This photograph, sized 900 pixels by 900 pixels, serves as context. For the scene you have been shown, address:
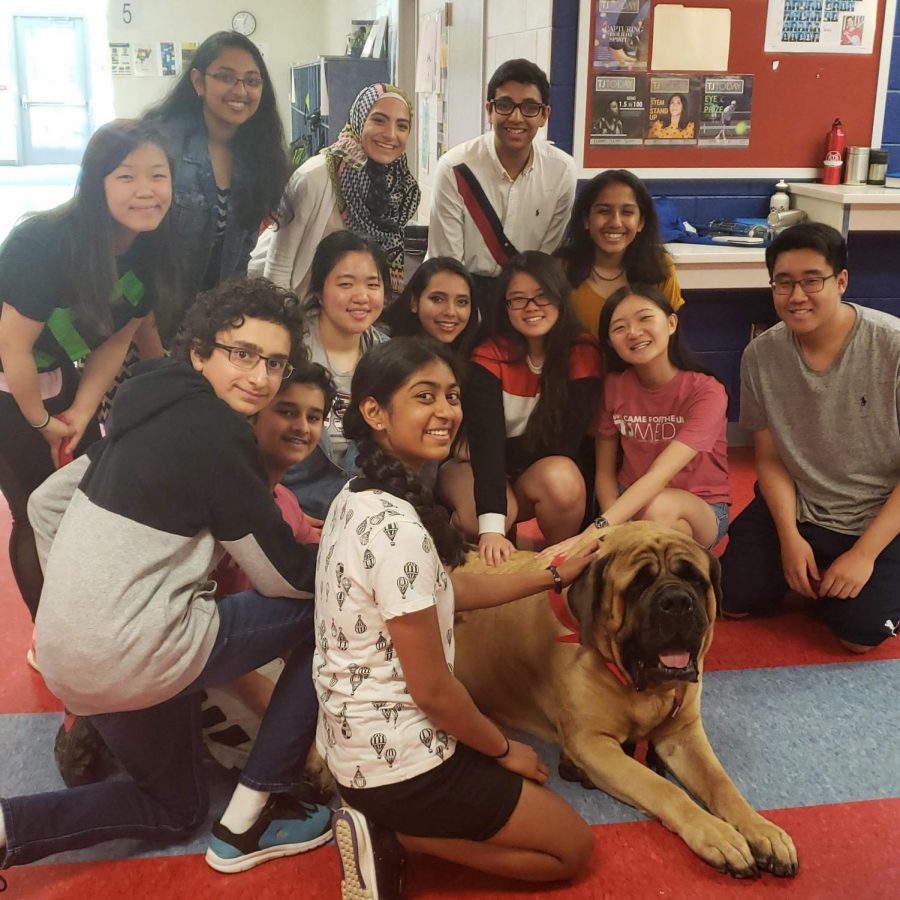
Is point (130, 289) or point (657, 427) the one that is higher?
point (130, 289)

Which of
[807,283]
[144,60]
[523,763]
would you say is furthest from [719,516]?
[144,60]

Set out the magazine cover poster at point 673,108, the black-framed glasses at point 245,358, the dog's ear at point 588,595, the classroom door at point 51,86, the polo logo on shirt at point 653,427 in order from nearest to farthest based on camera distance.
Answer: the black-framed glasses at point 245,358 → the dog's ear at point 588,595 → the polo logo on shirt at point 653,427 → the magazine cover poster at point 673,108 → the classroom door at point 51,86

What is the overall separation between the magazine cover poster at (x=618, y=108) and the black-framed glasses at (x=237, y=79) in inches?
67.4

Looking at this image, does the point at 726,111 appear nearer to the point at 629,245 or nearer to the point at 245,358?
the point at 629,245

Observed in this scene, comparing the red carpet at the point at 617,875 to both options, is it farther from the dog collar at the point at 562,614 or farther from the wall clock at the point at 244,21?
the wall clock at the point at 244,21

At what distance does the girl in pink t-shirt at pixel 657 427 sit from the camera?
8.21ft

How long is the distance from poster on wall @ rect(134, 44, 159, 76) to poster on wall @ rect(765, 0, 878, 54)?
8047mm

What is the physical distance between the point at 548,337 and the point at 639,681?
3.39ft

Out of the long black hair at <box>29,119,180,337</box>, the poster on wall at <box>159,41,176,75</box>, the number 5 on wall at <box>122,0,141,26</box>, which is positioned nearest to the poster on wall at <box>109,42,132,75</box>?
the number 5 on wall at <box>122,0,141,26</box>

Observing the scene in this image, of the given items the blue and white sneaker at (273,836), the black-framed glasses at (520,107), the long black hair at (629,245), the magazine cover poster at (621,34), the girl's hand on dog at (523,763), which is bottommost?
the blue and white sneaker at (273,836)

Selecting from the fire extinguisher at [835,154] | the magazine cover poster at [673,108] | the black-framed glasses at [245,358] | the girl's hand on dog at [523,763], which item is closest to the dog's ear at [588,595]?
the girl's hand on dog at [523,763]

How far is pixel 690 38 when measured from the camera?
3.76 metres

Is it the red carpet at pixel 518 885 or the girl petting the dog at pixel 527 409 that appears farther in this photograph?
the girl petting the dog at pixel 527 409

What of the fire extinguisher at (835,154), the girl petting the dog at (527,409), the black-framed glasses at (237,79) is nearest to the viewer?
the black-framed glasses at (237,79)
